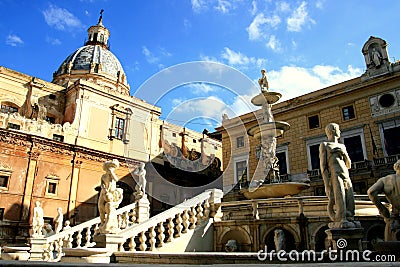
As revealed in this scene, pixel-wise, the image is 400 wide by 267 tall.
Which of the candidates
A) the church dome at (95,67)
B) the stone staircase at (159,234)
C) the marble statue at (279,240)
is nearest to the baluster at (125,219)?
the stone staircase at (159,234)

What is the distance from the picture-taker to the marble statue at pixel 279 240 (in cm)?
851

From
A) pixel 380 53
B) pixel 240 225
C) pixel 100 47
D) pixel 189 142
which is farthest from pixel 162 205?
pixel 100 47

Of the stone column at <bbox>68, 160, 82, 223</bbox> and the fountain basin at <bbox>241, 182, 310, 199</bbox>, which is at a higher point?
the stone column at <bbox>68, 160, 82, 223</bbox>

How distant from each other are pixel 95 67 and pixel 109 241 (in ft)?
102

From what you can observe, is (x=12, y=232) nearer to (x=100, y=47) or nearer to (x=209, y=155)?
(x=209, y=155)

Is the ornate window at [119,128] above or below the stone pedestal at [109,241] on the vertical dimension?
above

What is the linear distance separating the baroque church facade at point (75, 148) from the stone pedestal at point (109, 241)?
13.7m

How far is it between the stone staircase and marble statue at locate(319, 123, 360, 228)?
4.86 metres

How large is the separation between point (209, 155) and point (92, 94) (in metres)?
16.0

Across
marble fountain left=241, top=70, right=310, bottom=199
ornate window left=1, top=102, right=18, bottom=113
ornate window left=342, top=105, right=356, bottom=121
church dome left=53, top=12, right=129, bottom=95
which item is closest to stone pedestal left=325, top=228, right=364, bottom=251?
marble fountain left=241, top=70, right=310, bottom=199

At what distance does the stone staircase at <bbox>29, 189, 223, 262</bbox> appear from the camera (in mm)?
8211

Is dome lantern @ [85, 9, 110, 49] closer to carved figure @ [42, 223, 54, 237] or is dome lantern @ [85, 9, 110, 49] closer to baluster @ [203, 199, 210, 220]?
carved figure @ [42, 223, 54, 237]

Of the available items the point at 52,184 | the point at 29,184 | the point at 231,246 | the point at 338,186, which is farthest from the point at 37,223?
the point at 338,186

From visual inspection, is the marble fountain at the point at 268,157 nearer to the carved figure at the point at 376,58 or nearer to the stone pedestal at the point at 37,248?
the stone pedestal at the point at 37,248
